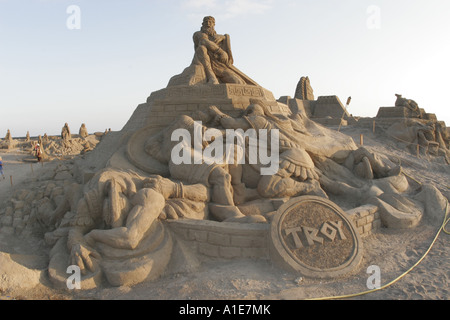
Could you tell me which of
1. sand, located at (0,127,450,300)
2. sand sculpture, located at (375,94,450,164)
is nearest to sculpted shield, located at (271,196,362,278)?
sand, located at (0,127,450,300)

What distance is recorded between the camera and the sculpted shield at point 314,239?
10.3 feet

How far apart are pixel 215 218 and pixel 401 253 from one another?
2.20m

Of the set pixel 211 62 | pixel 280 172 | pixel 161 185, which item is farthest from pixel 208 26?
pixel 161 185

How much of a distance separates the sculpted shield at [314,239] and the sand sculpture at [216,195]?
0.5 inches

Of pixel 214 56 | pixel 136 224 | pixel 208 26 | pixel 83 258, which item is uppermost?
pixel 208 26

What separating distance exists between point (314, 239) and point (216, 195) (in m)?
1.32

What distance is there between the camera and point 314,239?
11.0 feet

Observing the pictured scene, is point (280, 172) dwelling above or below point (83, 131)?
below

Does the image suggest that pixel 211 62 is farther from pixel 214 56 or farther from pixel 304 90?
pixel 304 90

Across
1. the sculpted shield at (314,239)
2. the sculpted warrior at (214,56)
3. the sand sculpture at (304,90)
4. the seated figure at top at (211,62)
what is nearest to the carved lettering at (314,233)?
the sculpted shield at (314,239)

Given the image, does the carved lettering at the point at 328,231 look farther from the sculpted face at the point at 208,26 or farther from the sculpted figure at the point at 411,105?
the sculpted figure at the point at 411,105

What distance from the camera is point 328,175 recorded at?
5.20 meters
